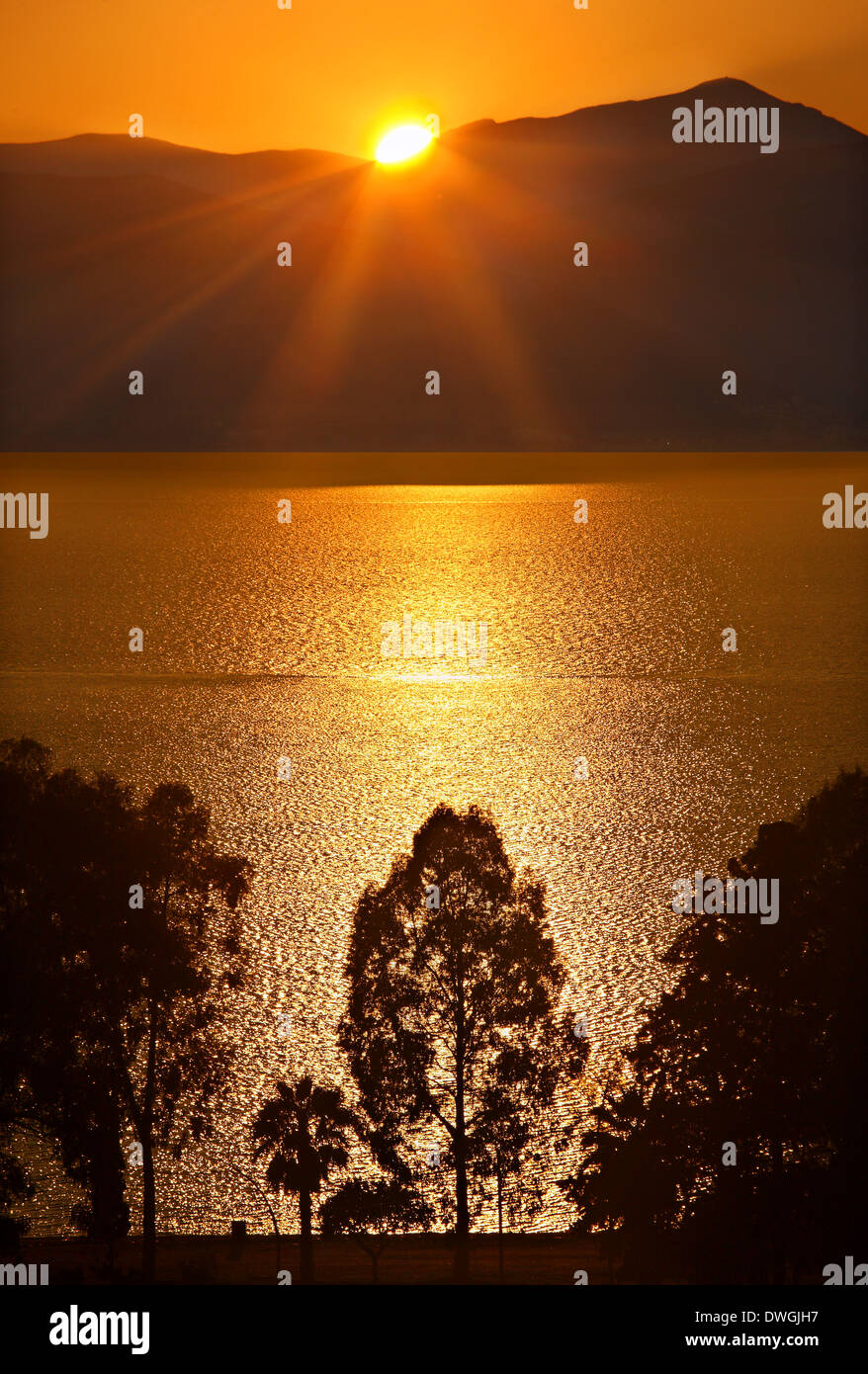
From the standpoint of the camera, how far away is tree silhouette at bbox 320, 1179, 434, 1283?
2572 centimetres

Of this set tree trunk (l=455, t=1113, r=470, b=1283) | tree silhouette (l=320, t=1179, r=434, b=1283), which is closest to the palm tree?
tree silhouette (l=320, t=1179, r=434, b=1283)

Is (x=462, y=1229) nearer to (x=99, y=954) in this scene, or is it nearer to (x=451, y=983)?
(x=451, y=983)

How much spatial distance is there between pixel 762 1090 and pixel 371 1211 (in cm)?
882

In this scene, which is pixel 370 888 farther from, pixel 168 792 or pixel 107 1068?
pixel 107 1068

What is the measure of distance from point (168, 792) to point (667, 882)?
139ft

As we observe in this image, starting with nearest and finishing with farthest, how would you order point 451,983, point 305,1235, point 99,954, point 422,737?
point 305,1235
point 99,954
point 451,983
point 422,737

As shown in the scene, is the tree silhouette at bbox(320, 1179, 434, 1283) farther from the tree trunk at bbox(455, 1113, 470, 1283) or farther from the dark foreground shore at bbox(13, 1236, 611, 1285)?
the tree trunk at bbox(455, 1113, 470, 1283)

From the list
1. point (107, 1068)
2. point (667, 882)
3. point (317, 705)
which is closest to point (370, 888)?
point (107, 1068)

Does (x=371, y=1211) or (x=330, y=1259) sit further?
(x=330, y=1259)

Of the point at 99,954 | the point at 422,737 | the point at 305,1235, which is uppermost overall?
the point at 422,737

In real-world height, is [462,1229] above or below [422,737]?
below

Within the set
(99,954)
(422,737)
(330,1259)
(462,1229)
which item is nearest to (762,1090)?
(462,1229)

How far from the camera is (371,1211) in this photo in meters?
25.8
